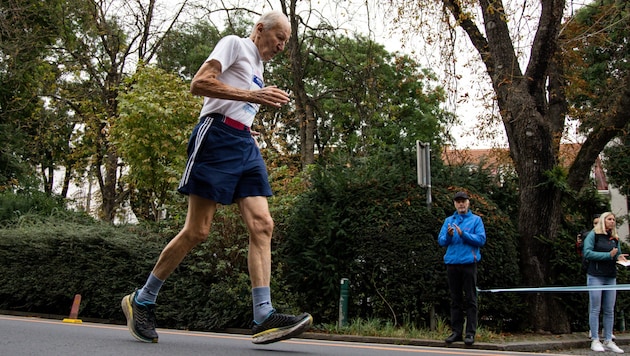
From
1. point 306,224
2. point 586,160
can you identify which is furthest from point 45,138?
point 586,160

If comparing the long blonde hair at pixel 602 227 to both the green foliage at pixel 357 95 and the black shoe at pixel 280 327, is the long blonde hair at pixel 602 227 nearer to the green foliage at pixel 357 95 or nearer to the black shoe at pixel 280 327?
the green foliage at pixel 357 95

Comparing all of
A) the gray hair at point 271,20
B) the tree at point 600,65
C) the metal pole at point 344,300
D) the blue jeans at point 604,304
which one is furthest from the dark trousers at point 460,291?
the gray hair at point 271,20

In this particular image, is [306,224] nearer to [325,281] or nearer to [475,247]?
[325,281]

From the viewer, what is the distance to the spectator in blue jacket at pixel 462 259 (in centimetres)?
888

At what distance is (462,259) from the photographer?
8945 mm

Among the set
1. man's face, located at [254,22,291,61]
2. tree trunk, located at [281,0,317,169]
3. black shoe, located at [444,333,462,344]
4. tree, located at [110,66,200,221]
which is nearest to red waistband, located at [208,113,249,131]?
man's face, located at [254,22,291,61]

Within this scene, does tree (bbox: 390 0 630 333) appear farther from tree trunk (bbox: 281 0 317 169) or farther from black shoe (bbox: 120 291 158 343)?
tree trunk (bbox: 281 0 317 169)

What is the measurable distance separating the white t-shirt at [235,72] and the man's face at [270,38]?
0.07 metres

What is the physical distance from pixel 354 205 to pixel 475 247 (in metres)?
2.22

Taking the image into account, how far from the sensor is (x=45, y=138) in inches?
1083

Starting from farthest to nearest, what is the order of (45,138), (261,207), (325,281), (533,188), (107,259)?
(45,138) < (107,259) < (533,188) < (325,281) < (261,207)

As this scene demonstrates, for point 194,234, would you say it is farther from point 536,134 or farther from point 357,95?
point 357,95

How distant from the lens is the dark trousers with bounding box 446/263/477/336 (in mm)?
8898

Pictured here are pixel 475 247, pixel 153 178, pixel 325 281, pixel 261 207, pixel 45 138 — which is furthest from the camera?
pixel 45 138
